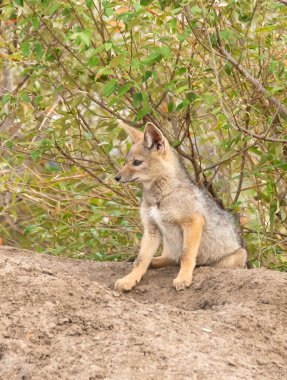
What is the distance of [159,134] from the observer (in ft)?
19.9

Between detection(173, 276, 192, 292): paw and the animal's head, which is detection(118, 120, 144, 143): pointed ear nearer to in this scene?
the animal's head

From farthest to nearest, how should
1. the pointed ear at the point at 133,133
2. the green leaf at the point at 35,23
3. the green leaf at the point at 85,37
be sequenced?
1. the pointed ear at the point at 133,133
2. the green leaf at the point at 35,23
3. the green leaf at the point at 85,37

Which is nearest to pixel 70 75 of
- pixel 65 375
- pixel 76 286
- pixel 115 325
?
pixel 76 286

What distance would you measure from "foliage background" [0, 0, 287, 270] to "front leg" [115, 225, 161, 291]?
88 cm

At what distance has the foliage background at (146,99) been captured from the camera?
5.93 m

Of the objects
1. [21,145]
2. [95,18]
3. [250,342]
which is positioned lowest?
[250,342]

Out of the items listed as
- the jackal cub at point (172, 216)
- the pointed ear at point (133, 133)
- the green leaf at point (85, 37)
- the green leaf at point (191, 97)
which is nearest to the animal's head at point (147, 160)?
the jackal cub at point (172, 216)

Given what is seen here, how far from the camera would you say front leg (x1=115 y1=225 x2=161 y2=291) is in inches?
221

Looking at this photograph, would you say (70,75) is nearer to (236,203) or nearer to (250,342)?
(236,203)

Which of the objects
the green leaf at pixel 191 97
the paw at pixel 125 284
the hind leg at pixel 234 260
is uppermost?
the green leaf at pixel 191 97

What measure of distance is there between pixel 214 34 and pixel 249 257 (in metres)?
2.06

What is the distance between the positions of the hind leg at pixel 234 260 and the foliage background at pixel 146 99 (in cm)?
35

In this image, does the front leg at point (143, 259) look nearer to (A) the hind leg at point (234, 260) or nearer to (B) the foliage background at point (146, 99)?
(A) the hind leg at point (234, 260)

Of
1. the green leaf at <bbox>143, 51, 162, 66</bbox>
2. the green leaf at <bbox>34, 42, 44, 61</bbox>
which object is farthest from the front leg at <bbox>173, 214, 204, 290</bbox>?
the green leaf at <bbox>34, 42, 44, 61</bbox>
